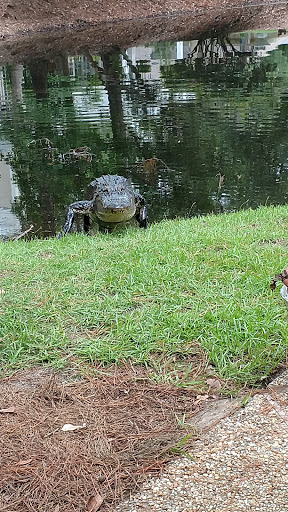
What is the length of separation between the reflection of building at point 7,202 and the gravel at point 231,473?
570 cm

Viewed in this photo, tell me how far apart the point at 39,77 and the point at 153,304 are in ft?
48.2

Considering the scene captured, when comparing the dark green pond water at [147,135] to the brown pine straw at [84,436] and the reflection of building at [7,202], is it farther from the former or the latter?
the brown pine straw at [84,436]

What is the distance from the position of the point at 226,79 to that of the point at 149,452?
15776 millimetres

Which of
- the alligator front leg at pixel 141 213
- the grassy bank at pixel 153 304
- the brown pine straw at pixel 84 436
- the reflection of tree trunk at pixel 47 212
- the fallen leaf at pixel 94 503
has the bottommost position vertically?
the reflection of tree trunk at pixel 47 212

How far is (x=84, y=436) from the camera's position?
Result: 8.10 feet

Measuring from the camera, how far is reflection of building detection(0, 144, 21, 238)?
7781 mm

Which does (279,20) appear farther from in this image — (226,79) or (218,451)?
(218,451)

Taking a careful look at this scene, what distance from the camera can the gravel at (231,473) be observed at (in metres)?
2.04

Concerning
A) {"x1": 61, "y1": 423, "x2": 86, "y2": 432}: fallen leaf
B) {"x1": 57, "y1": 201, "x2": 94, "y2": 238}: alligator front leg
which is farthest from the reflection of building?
{"x1": 61, "y1": 423, "x2": 86, "y2": 432}: fallen leaf

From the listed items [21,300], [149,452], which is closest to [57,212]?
[21,300]

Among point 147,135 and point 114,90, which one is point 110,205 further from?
point 114,90

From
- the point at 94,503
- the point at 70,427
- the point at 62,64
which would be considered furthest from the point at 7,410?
the point at 62,64

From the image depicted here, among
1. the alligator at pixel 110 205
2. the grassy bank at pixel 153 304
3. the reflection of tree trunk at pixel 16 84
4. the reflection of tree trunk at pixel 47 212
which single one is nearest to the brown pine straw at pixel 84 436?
the grassy bank at pixel 153 304

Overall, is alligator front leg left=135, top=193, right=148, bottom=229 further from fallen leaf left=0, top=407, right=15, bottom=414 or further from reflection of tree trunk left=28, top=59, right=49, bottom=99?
reflection of tree trunk left=28, top=59, right=49, bottom=99
